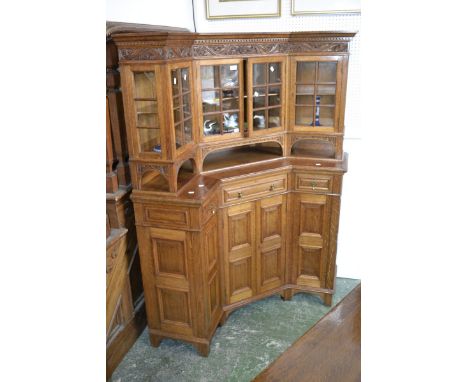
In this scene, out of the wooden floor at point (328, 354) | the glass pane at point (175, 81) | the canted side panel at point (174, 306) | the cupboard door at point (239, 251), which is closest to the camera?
the wooden floor at point (328, 354)

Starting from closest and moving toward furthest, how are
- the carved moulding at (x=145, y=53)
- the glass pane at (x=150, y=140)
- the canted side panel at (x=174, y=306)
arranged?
1. the carved moulding at (x=145, y=53)
2. the glass pane at (x=150, y=140)
3. the canted side panel at (x=174, y=306)

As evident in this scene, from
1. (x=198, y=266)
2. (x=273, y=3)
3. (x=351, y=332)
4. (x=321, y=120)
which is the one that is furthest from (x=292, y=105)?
(x=351, y=332)

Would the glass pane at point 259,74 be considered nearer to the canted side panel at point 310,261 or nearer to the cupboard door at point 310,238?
the cupboard door at point 310,238

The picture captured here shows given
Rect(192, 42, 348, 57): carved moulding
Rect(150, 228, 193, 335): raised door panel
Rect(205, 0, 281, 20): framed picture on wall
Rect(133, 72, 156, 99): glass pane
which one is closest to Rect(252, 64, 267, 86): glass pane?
Rect(192, 42, 348, 57): carved moulding

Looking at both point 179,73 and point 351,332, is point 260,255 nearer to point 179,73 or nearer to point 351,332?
point 179,73

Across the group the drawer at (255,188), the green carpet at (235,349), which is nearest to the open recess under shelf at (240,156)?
the drawer at (255,188)

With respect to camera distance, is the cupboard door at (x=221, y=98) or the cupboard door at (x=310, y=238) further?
the cupboard door at (x=310, y=238)

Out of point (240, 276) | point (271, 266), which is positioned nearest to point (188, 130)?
point (240, 276)

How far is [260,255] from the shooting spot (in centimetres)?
318

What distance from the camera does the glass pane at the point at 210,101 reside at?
287 centimetres

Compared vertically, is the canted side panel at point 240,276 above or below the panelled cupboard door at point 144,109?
below

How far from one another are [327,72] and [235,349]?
220 cm

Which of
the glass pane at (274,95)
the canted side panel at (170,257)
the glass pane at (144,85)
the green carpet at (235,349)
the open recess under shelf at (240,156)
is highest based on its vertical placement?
the glass pane at (144,85)
